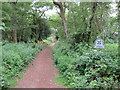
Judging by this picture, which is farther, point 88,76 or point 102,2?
point 102,2

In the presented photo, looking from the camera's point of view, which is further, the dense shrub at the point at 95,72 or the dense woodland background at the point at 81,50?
the dense woodland background at the point at 81,50

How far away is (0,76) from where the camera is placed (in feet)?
13.5

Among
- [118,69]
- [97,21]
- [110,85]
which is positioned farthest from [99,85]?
[97,21]

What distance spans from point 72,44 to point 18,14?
26.3 feet

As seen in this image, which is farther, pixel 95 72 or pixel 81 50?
pixel 81 50

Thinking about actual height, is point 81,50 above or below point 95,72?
above

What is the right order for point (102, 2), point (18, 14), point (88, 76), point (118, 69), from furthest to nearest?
point (18, 14) < point (102, 2) < point (88, 76) < point (118, 69)

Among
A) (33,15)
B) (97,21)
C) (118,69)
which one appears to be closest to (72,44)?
(97,21)

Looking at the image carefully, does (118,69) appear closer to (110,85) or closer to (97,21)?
(110,85)

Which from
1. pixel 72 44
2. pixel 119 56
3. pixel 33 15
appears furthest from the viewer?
pixel 33 15

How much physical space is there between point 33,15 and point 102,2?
13323 millimetres

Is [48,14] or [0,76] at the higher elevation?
[48,14]

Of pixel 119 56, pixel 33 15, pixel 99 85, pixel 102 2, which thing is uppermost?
pixel 33 15

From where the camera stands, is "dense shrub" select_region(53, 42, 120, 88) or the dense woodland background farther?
the dense woodland background
